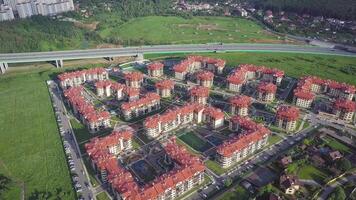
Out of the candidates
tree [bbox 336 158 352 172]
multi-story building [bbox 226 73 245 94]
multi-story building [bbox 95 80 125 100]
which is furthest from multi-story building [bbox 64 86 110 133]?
tree [bbox 336 158 352 172]

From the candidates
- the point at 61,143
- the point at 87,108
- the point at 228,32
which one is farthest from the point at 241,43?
the point at 61,143

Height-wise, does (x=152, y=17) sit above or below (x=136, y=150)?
above

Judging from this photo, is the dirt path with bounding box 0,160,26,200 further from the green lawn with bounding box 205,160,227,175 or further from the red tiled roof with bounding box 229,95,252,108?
the red tiled roof with bounding box 229,95,252,108

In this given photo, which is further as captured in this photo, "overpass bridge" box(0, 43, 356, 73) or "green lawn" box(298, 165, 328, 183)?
"overpass bridge" box(0, 43, 356, 73)

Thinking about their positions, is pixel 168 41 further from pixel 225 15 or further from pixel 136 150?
pixel 136 150

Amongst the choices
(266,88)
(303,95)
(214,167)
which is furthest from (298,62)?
(214,167)

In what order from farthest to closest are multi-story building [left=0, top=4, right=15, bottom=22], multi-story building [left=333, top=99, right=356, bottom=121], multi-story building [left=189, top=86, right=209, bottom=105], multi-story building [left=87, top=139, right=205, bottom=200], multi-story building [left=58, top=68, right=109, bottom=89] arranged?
multi-story building [left=0, top=4, right=15, bottom=22], multi-story building [left=58, top=68, right=109, bottom=89], multi-story building [left=189, top=86, right=209, bottom=105], multi-story building [left=333, top=99, right=356, bottom=121], multi-story building [left=87, top=139, right=205, bottom=200]
